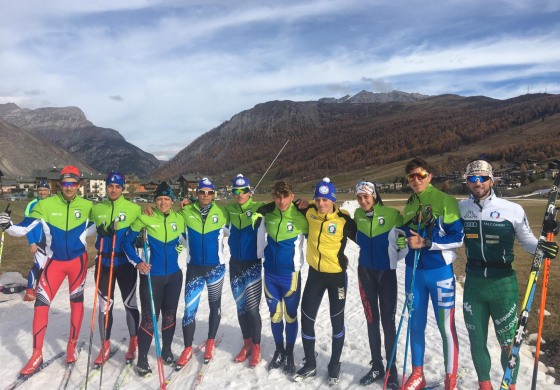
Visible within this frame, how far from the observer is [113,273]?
636 cm

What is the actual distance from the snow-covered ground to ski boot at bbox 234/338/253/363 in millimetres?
98

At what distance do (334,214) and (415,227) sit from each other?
1.23 meters

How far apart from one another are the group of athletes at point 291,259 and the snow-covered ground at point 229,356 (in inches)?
9.4

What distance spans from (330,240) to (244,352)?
273 centimetres

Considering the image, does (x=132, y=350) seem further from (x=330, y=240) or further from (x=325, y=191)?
(x=325, y=191)

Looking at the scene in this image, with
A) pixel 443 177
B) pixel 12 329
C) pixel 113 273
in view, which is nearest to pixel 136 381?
pixel 113 273

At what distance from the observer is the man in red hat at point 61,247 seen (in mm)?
6156

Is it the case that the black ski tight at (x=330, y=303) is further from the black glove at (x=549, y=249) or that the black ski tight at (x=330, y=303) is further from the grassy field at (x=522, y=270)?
the grassy field at (x=522, y=270)

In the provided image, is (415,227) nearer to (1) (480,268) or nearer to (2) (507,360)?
(1) (480,268)

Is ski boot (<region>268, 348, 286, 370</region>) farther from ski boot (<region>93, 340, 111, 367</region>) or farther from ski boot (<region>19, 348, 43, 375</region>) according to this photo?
ski boot (<region>19, 348, 43, 375</region>)

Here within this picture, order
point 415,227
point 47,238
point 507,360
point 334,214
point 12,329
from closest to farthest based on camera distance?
point 507,360 < point 415,227 < point 334,214 < point 47,238 < point 12,329

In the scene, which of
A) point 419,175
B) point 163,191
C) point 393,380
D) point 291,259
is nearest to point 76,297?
point 163,191

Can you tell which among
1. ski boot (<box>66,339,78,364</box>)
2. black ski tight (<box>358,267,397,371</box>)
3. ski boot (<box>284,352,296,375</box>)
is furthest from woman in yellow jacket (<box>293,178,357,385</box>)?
ski boot (<box>66,339,78,364</box>)

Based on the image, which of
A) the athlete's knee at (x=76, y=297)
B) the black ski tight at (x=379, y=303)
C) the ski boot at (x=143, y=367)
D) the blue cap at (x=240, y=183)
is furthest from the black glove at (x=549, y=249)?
the athlete's knee at (x=76, y=297)
